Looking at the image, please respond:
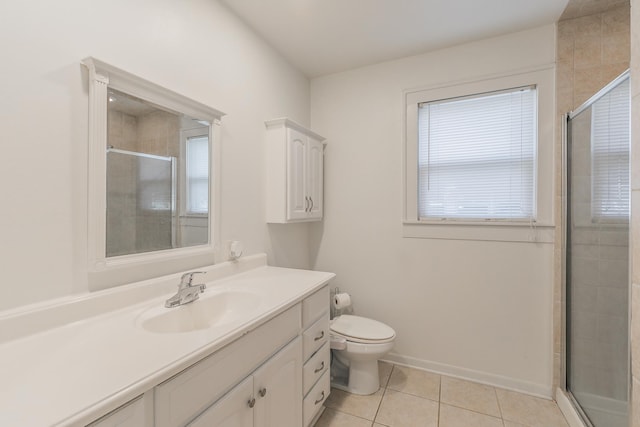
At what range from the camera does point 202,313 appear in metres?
1.35

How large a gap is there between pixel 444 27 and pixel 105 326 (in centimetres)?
248

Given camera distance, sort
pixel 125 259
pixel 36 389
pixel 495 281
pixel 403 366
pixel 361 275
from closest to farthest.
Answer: pixel 36 389, pixel 125 259, pixel 495 281, pixel 403 366, pixel 361 275

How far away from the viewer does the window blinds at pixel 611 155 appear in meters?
1.36

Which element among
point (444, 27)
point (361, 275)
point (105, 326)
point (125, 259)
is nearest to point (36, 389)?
point (105, 326)

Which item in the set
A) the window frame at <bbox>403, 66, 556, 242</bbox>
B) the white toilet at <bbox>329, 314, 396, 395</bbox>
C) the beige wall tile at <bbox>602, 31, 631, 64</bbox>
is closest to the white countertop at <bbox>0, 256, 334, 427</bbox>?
the white toilet at <bbox>329, 314, 396, 395</bbox>

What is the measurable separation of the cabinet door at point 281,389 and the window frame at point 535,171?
1.37 metres

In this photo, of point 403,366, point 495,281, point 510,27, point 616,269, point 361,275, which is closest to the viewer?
point 616,269

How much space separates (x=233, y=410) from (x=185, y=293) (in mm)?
526

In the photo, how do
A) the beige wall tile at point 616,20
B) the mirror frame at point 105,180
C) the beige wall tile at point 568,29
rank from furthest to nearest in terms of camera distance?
the beige wall tile at point 568,29 → the beige wall tile at point 616,20 → the mirror frame at point 105,180

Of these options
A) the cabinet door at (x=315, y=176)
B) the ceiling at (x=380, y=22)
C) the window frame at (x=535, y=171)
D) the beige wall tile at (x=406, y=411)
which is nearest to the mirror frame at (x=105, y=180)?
the ceiling at (x=380, y=22)

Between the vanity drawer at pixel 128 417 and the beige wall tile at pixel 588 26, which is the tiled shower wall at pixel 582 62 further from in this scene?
the vanity drawer at pixel 128 417

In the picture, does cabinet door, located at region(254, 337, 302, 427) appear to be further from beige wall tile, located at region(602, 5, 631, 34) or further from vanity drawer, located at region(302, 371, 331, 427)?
beige wall tile, located at region(602, 5, 631, 34)

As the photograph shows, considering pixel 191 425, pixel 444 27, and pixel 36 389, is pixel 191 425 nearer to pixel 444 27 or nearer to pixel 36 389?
pixel 36 389

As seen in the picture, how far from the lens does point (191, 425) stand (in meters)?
0.85
